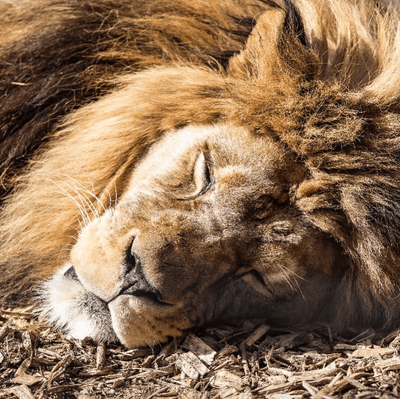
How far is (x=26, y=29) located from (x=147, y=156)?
3.93 ft

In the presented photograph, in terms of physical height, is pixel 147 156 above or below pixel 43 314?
above

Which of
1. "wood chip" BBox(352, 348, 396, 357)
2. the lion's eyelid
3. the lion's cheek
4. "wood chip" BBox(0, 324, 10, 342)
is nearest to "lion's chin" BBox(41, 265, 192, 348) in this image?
the lion's cheek

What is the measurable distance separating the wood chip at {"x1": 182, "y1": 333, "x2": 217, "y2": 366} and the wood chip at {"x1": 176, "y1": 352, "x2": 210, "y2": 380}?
3 cm

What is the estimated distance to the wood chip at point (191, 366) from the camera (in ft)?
9.78

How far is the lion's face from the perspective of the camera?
285 centimetres

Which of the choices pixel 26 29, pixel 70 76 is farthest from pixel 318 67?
pixel 26 29

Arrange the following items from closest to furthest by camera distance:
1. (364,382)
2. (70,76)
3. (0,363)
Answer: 1. (364,382)
2. (0,363)
3. (70,76)

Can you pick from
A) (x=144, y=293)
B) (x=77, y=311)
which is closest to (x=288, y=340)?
(x=144, y=293)

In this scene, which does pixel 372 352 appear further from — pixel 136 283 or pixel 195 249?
pixel 136 283

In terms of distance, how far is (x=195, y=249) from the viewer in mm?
2928

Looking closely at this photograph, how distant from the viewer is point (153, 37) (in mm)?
3801

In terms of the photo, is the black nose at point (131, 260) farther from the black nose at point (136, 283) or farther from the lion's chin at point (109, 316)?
the lion's chin at point (109, 316)

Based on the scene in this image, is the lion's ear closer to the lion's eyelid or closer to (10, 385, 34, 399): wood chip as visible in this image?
the lion's eyelid

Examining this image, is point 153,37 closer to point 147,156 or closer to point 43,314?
point 147,156
